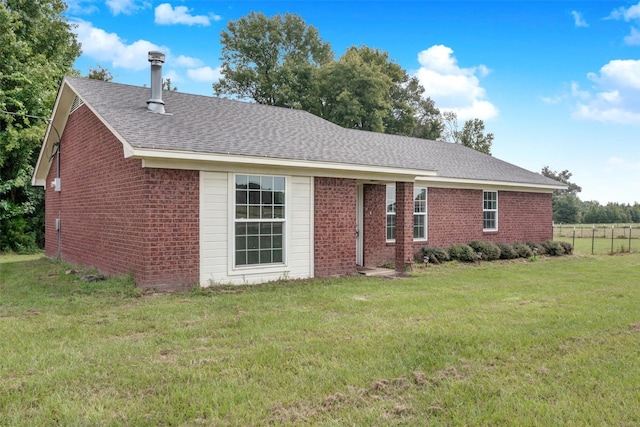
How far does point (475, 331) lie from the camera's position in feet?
18.1

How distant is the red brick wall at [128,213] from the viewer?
8.02 m

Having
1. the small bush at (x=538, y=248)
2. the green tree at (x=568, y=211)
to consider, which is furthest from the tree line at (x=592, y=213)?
the small bush at (x=538, y=248)

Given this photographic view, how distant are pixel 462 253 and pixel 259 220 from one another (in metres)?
7.40

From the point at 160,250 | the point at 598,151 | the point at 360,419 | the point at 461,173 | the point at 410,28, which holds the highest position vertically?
the point at 410,28

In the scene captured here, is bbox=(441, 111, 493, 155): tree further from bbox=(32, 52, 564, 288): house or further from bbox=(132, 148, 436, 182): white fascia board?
bbox=(132, 148, 436, 182): white fascia board

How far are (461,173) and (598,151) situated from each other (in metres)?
13.3

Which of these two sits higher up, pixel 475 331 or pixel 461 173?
pixel 461 173

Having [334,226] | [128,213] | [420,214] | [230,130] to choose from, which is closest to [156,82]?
[230,130]

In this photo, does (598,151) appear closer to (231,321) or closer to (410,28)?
(410,28)

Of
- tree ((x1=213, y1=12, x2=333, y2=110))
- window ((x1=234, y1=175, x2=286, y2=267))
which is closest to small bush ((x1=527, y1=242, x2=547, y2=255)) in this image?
window ((x1=234, y1=175, x2=286, y2=267))

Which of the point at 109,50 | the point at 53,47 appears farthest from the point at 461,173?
the point at 109,50

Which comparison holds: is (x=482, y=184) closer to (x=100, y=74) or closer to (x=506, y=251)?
(x=506, y=251)

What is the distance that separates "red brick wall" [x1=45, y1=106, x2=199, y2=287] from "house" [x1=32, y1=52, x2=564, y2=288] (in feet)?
0.08

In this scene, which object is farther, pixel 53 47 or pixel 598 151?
pixel 598 151
